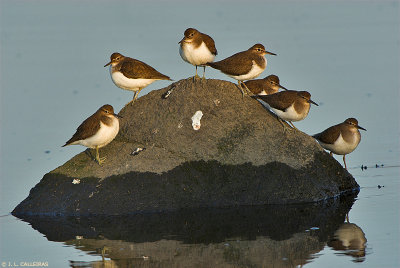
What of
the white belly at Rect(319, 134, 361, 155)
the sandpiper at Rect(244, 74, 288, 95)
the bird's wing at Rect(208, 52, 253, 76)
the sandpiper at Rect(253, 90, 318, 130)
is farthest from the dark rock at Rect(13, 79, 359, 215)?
the sandpiper at Rect(244, 74, 288, 95)

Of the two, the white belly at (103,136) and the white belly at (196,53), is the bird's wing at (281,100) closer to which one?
the white belly at (196,53)

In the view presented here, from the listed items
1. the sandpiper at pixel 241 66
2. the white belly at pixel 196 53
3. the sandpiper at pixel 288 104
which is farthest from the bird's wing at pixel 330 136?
the white belly at pixel 196 53

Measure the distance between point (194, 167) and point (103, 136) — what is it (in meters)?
1.72

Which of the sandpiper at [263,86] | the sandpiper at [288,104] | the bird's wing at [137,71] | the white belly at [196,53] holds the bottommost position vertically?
the sandpiper at [288,104]

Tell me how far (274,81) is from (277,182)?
3568mm

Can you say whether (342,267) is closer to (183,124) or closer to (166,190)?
(166,190)

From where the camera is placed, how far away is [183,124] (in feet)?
45.4

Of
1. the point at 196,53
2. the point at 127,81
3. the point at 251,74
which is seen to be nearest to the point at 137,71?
the point at 127,81

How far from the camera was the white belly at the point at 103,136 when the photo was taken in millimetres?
13398

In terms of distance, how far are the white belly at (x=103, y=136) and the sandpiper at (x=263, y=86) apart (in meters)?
3.55

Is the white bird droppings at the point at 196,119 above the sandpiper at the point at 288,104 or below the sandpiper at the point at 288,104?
below

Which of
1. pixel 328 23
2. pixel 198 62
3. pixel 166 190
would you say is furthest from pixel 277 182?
pixel 328 23

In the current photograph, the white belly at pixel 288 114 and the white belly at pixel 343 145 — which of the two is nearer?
the white belly at pixel 288 114

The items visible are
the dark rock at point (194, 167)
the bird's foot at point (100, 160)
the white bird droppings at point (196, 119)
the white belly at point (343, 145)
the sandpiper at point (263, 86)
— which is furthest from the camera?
the sandpiper at point (263, 86)
